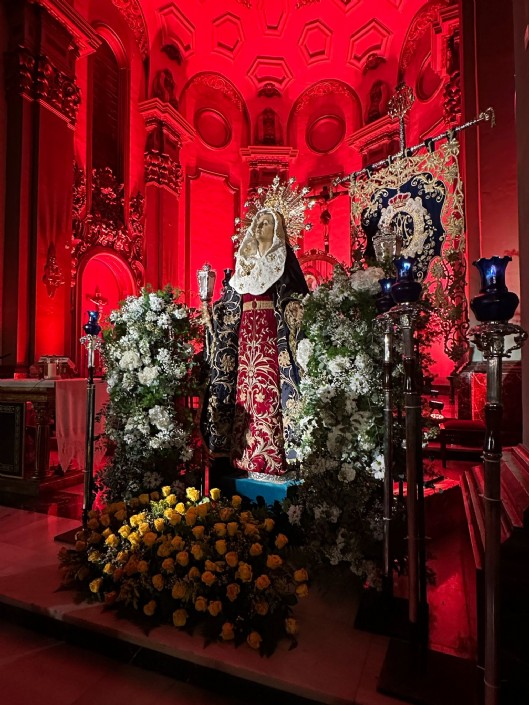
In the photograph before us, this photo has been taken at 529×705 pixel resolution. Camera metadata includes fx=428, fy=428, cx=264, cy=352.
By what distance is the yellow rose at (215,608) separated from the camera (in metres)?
1.87

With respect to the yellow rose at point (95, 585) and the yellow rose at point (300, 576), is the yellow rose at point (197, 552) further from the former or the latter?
the yellow rose at point (95, 585)

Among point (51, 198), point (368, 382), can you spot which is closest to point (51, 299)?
point (51, 198)

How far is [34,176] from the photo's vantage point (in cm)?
695

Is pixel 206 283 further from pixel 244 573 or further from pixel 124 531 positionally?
pixel 244 573

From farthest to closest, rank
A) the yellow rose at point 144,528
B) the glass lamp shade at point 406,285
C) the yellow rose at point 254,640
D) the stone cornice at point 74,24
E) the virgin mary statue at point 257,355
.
Result: the stone cornice at point 74,24 < the virgin mary statue at point 257,355 < the yellow rose at point 144,528 < the yellow rose at point 254,640 < the glass lamp shade at point 406,285

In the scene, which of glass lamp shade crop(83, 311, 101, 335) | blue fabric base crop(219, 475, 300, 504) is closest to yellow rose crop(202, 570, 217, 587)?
blue fabric base crop(219, 475, 300, 504)

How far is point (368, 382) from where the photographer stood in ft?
7.25

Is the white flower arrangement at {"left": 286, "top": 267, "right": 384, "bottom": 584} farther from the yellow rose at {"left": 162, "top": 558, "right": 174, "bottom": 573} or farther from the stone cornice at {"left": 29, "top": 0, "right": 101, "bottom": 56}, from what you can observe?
the stone cornice at {"left": 29, "top": 0, "right": 101, "bottom": 56}

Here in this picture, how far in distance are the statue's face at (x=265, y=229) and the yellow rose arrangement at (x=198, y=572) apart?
1.91 metres

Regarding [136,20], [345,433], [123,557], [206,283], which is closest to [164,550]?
[123,557]

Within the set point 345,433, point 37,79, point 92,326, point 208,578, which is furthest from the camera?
point 37,79

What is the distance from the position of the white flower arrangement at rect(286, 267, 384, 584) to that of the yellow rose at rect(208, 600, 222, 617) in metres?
0.54

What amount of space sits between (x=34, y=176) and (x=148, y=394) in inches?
225

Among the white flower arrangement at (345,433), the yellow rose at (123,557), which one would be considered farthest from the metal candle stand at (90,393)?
the white flower arrangement at (345,433)
